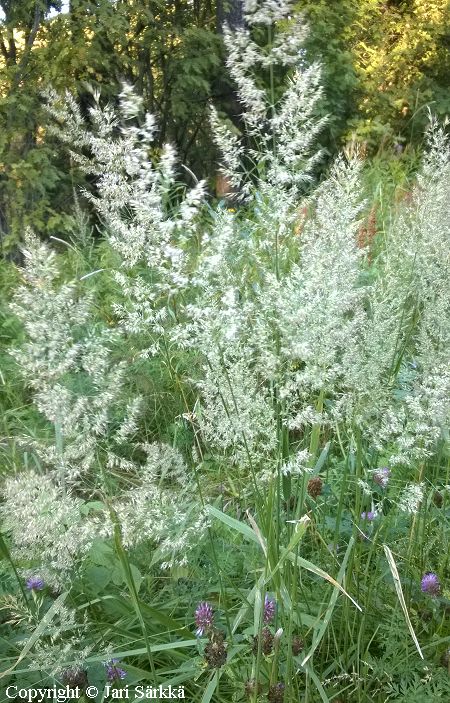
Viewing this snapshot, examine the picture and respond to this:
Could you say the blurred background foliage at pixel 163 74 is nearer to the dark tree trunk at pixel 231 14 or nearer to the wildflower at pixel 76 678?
the dark tree trunk at pixel 231 14

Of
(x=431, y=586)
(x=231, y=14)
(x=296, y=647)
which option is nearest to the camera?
(x=296, y=647)

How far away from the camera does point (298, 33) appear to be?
1538 millimetres

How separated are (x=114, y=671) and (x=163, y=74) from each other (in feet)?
21.1

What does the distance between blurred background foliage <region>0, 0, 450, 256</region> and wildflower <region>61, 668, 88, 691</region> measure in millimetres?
3018

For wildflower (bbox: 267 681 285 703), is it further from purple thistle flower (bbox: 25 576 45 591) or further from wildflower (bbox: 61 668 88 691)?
purple thistle flower (bbox: 25 576 45 591)

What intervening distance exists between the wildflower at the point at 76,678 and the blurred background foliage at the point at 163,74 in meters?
3.02

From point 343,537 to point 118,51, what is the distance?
556 centimetres

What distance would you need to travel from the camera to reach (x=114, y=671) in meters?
1.49

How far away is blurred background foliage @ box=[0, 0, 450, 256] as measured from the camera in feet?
17.7

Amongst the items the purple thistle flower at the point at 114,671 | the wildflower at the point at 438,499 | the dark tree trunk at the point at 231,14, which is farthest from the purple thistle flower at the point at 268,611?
the dark tree trunk at the point at 231,14

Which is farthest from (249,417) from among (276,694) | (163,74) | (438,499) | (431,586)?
(163,74)

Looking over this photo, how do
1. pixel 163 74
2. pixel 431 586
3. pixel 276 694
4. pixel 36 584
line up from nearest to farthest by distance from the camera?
pixel 276 694, pixel 431 586, pixel 36 584, pixel 163 74

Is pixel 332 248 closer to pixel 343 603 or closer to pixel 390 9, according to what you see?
pixel 343 603

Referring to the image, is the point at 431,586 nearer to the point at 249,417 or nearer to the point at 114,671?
the point at 249,417
